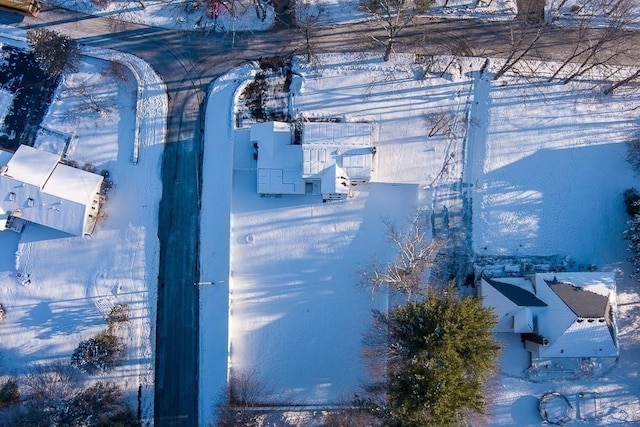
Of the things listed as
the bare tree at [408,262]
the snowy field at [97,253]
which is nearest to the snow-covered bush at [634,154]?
the bare tree at [408,262]

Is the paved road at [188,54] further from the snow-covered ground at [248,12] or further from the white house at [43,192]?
the white house at [43,192]

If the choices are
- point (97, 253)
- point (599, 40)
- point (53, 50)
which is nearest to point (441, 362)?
point (97, 253)

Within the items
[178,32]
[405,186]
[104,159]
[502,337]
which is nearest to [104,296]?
[104,159]

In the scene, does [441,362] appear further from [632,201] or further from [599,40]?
[599,40]

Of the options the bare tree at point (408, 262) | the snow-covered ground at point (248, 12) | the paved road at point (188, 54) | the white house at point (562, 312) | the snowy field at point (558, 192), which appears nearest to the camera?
the white house at point (562, 312)

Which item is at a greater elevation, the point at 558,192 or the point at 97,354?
the point at 558,192
